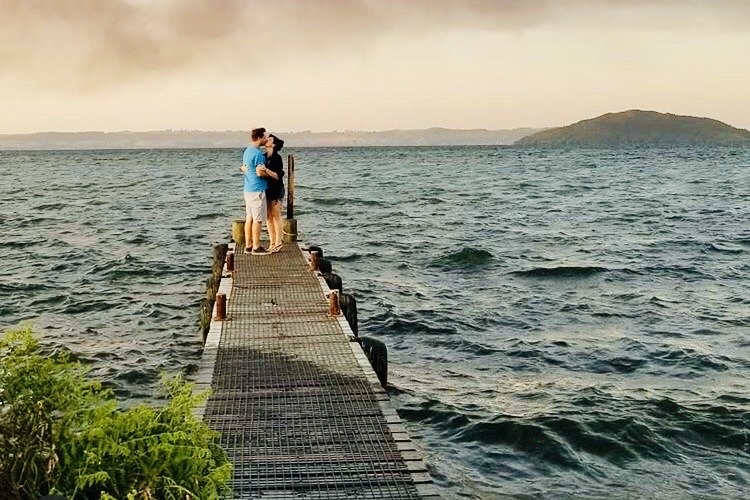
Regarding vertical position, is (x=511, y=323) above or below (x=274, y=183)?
below

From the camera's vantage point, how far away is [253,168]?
53.9 ft

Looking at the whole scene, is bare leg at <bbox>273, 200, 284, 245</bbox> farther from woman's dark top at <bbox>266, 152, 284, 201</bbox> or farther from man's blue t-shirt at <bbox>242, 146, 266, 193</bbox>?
man's blue t-shirt at <bbox>242, 146, 266, 193</bbox>

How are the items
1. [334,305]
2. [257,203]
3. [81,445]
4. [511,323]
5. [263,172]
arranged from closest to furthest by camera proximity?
[81,445]
[334,305]
[263,172]
[257,203]
[511,323]

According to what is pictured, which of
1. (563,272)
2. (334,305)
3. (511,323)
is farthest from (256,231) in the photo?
(563,272)

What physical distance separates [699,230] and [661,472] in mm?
28479

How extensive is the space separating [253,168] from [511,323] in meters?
6.75

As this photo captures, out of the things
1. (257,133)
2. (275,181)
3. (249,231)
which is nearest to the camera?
(257,133)

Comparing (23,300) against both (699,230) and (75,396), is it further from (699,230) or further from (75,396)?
(699,230)

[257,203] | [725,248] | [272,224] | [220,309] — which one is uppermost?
[257,203]

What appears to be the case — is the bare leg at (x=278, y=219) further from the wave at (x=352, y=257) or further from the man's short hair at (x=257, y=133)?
the wave at (x=352, y=257)

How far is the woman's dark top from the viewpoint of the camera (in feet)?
55.0

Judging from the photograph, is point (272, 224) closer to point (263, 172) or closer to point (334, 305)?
point (263, 172)

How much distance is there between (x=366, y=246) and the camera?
1227 inches

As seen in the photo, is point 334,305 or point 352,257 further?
point 352,257
